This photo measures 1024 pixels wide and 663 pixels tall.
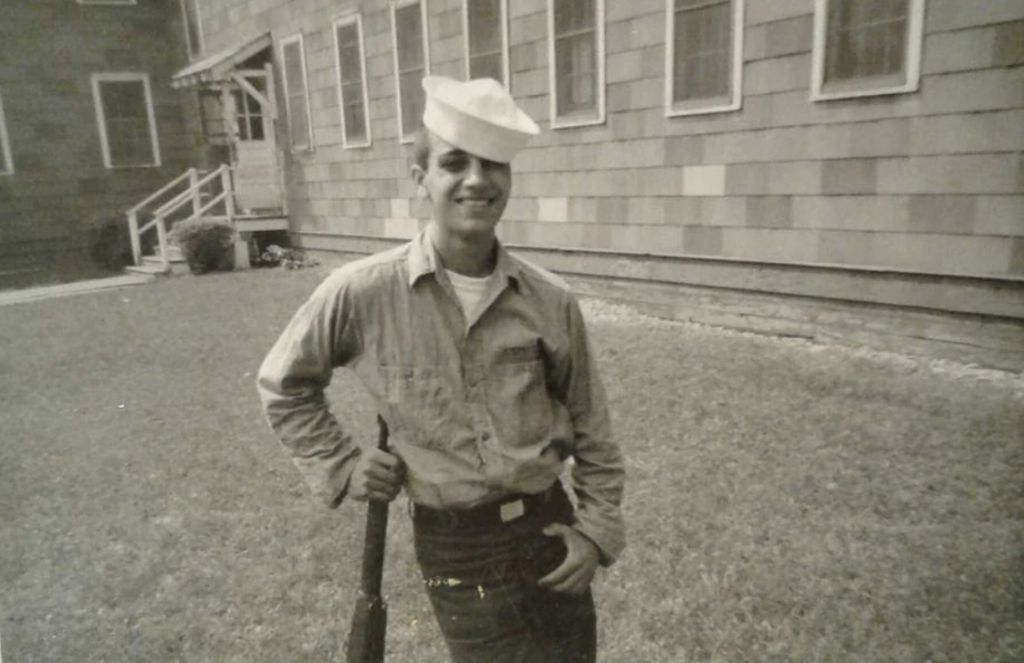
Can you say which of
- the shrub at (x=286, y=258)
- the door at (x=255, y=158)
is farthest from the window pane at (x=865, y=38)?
the door at (x=255, y=158)

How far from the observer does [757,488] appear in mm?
3635

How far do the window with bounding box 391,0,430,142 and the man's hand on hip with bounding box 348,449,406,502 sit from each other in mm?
8207

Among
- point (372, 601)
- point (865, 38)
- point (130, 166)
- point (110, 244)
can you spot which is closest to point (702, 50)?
point (865, 38)

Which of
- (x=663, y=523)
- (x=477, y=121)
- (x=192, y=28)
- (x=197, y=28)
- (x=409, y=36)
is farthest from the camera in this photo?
(x=192, y=28)

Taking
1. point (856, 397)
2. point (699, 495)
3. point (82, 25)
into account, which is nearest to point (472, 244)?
point (699, 495)

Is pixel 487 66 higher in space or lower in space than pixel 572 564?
higher

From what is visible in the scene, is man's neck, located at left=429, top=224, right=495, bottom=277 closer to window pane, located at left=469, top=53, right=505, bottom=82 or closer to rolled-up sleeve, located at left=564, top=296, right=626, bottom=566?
rolled-up sleeve, located at left=564, top=296, right=626, bottom=566

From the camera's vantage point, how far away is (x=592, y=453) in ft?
5.49

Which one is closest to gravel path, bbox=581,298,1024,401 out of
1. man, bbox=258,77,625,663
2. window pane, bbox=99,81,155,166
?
man, bbox=258,77,625,663

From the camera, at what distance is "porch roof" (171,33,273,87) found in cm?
1194

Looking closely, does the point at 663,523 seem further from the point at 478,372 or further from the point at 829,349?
the point at 829,349

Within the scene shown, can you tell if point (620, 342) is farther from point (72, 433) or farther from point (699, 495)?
point (72, 433)

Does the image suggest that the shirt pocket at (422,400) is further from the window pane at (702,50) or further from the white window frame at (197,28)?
the white window frame at (197,28)

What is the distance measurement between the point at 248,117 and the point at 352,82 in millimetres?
3880
